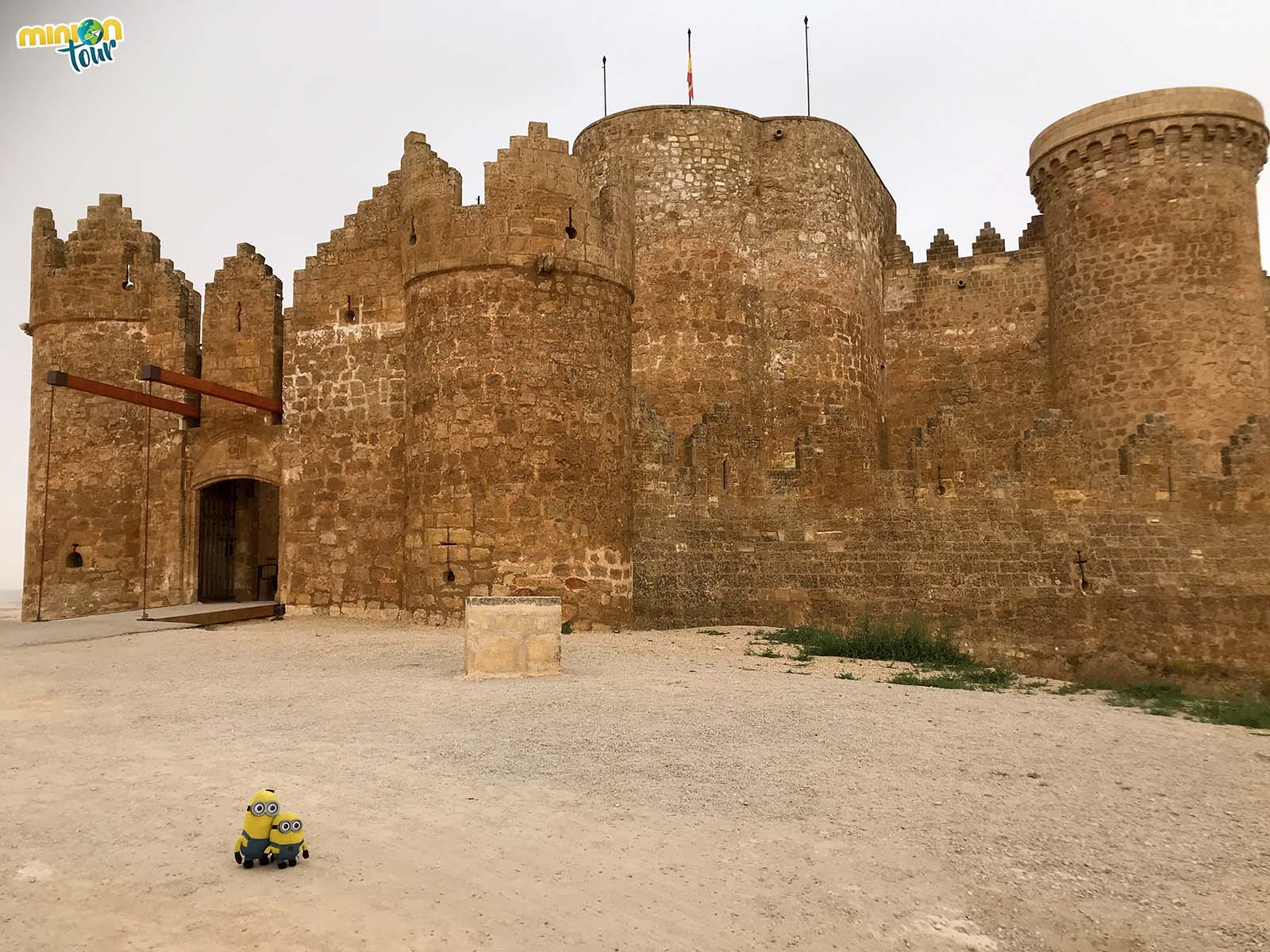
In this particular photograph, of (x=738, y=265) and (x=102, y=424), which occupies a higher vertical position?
(x=738, y=265)

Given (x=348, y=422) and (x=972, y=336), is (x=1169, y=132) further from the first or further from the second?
(x=348, y=422)

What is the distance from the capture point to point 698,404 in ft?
58.2

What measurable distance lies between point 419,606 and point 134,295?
8.38 m

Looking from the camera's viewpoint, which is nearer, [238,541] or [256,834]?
[256,834]

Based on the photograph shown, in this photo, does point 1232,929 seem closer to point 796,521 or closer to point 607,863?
point 607,863

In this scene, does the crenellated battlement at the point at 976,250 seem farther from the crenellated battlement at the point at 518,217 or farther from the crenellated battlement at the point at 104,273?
the crenellated battlement at the point at 104,273

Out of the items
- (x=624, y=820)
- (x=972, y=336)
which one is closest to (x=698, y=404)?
(x=972, y=336)

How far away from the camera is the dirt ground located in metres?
3.90

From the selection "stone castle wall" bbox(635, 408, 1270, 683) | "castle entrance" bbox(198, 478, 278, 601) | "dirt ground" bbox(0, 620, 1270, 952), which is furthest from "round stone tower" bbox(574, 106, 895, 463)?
"dirt ground" bbox(0, 620, 1270, 952)

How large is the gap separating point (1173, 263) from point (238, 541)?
1740cm

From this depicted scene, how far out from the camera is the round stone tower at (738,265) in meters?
18.0

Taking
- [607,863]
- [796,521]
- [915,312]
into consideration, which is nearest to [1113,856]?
[607,863]

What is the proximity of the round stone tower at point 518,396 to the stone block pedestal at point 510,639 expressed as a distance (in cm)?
359

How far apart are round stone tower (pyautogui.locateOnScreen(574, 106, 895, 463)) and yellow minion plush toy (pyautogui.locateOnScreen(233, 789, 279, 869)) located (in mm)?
13735
